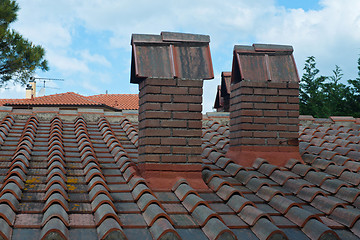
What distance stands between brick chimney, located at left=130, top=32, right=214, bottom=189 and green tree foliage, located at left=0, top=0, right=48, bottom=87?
15.5m

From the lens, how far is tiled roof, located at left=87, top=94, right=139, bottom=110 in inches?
1109

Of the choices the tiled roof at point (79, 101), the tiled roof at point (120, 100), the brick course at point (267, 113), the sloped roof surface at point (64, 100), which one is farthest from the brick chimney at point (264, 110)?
the tiled roof at point (120, 100)

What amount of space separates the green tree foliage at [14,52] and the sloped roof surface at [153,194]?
13.5m

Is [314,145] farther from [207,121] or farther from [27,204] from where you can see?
[27,204]

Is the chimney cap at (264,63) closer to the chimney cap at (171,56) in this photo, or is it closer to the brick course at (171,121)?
the chimney cap at (171,56)

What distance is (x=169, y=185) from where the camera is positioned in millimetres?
4410

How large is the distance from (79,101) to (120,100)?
3867 mm

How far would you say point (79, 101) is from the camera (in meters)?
26.1

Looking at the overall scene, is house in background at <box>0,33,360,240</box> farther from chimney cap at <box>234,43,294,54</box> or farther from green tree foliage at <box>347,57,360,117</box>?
green tree foliage at <box>347,57,360,117</box>

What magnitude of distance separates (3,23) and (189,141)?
17.0 m

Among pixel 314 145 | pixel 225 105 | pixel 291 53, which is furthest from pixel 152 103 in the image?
pixel 225 105

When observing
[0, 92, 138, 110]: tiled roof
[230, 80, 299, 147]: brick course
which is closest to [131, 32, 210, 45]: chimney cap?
[230, 80, 299, 147]: brick course

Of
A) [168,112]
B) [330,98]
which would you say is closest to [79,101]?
[330,98]

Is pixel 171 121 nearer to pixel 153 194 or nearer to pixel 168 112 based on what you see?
pixel 168 112
